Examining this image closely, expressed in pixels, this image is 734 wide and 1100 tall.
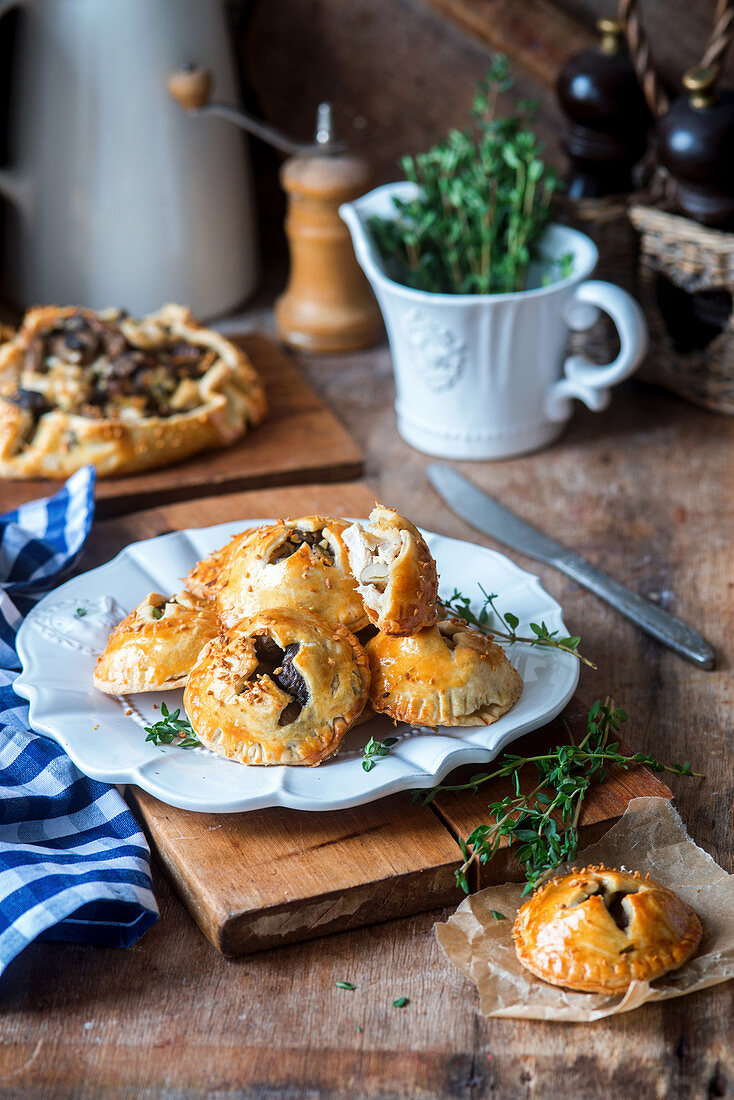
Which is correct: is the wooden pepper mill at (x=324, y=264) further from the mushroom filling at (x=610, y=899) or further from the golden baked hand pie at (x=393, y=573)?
the mushroom filling at (x=610, y=899)

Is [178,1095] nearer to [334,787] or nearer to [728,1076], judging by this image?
[334,787]

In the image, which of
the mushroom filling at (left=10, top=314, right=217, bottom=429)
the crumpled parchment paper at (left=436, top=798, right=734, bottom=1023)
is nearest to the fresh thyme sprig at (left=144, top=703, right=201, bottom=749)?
the crumpled parchment paper at (left=436, top=798, right=734, bottom=1023)

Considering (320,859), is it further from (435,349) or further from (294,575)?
(435,349)

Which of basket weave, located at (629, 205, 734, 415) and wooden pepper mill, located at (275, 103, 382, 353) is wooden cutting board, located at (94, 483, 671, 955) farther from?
wooden pepper mill, located at (275, 103, 382, 353)

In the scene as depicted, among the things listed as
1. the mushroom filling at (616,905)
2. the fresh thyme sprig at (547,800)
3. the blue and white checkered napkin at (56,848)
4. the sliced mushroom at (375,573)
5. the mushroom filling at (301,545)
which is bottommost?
the blue and white checkered napkin at (56,848)

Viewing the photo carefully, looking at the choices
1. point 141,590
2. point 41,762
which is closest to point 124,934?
point 41,762

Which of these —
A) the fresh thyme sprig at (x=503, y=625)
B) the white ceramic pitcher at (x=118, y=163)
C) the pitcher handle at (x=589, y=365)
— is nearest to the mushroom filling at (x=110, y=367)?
the white ceramic pitcher at (x=118, y=163)
